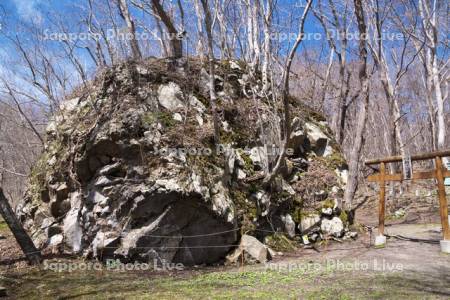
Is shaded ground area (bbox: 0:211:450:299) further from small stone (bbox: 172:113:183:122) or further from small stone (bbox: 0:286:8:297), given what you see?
small stone (bbox: 172:113:183:122)

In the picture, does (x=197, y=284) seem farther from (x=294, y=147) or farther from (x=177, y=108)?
(x=294, y=147)

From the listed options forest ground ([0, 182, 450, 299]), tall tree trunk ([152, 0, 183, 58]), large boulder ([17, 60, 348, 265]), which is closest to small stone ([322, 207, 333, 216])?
large boulder ([17, 60, 348, 265])

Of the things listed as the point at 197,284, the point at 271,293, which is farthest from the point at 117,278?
the point at 271,293

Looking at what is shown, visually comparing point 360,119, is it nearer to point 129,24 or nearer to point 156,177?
point 156,177

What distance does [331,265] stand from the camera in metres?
6.58

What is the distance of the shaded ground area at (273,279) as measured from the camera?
15.8ft

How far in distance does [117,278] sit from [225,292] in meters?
2.08

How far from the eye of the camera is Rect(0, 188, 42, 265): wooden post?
256 inches

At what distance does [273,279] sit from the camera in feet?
18.4

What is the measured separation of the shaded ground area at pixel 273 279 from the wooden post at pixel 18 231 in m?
0.23

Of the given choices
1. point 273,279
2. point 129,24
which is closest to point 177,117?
point 273,279

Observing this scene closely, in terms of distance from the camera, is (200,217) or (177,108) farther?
(177,108)

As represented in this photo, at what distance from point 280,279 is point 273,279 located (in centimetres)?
11

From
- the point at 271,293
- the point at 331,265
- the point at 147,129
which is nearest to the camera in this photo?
the point at 271,293
